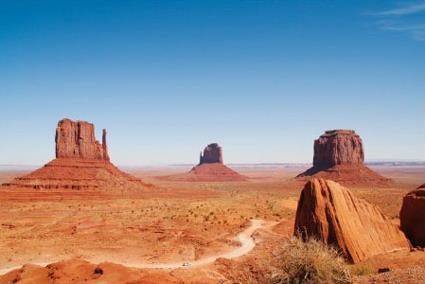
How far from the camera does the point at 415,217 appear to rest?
22.0 metres

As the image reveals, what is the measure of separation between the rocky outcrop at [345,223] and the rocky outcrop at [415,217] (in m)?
1.20

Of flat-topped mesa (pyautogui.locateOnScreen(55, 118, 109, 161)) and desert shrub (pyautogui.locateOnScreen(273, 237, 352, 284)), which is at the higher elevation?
flat-topped mesa (pyautogui.locateOnScreen(55, 118, 109, 161))

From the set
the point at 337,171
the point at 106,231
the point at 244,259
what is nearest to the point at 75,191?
the point at 106,231

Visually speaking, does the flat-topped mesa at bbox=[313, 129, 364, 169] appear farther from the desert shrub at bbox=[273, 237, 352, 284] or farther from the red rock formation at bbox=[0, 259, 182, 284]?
the desert shrub at bbox=[273, 237, 352, 284]

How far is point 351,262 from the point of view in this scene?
1725 centimetres

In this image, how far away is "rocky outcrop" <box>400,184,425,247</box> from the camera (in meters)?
21.3

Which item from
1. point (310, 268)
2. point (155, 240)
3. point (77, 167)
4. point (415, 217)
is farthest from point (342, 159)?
point (310, 268)

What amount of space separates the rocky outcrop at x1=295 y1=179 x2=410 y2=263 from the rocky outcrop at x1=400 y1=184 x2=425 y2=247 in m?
1.20

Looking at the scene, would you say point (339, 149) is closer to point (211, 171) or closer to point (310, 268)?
point (211, 171)

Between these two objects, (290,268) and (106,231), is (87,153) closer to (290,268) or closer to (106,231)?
(106,231)

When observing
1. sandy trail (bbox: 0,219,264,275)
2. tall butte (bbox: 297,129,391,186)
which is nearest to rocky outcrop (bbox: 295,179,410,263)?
sandy trail (bbox: 0,219,264,275)

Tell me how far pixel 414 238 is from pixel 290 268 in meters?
11.8

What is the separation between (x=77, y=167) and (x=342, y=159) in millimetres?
75092

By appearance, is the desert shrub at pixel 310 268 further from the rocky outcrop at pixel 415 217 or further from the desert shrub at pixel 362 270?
the rocky outcrop at pixel 415 217
